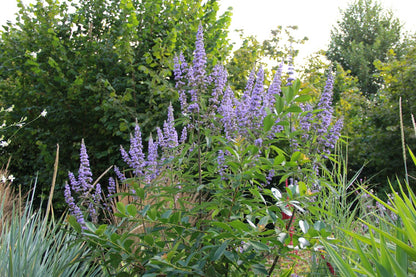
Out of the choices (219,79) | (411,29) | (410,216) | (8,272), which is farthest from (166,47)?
(411,29)

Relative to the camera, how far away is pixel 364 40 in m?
30.7

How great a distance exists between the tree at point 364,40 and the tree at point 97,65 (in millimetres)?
22241

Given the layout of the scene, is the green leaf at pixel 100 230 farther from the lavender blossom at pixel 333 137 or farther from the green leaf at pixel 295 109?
the lavender blossom at pixel 333 137

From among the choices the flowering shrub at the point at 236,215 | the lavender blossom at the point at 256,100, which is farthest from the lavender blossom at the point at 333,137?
the lavender blossom at the point at 256,100

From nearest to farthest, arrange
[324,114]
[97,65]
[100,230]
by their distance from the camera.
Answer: [100,230] < [324,114] < [97,65]

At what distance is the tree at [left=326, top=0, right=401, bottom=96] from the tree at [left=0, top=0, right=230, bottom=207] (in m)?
22.2

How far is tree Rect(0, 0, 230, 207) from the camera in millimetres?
6527

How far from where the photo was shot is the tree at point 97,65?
6527mm

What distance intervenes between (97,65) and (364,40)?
92.6ft

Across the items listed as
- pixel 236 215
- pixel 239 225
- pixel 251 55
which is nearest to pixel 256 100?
pixel 236 215

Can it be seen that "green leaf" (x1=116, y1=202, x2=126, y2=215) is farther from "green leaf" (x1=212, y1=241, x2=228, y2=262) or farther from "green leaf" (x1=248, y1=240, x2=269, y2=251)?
"green leaf" (x1=248, y1=240, x2=269, y2=251)

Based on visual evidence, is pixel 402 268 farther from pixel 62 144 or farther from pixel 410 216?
pixel 62 144

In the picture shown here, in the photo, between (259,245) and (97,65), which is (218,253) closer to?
(259,245)

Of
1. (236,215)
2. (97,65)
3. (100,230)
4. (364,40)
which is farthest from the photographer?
(364,40)
